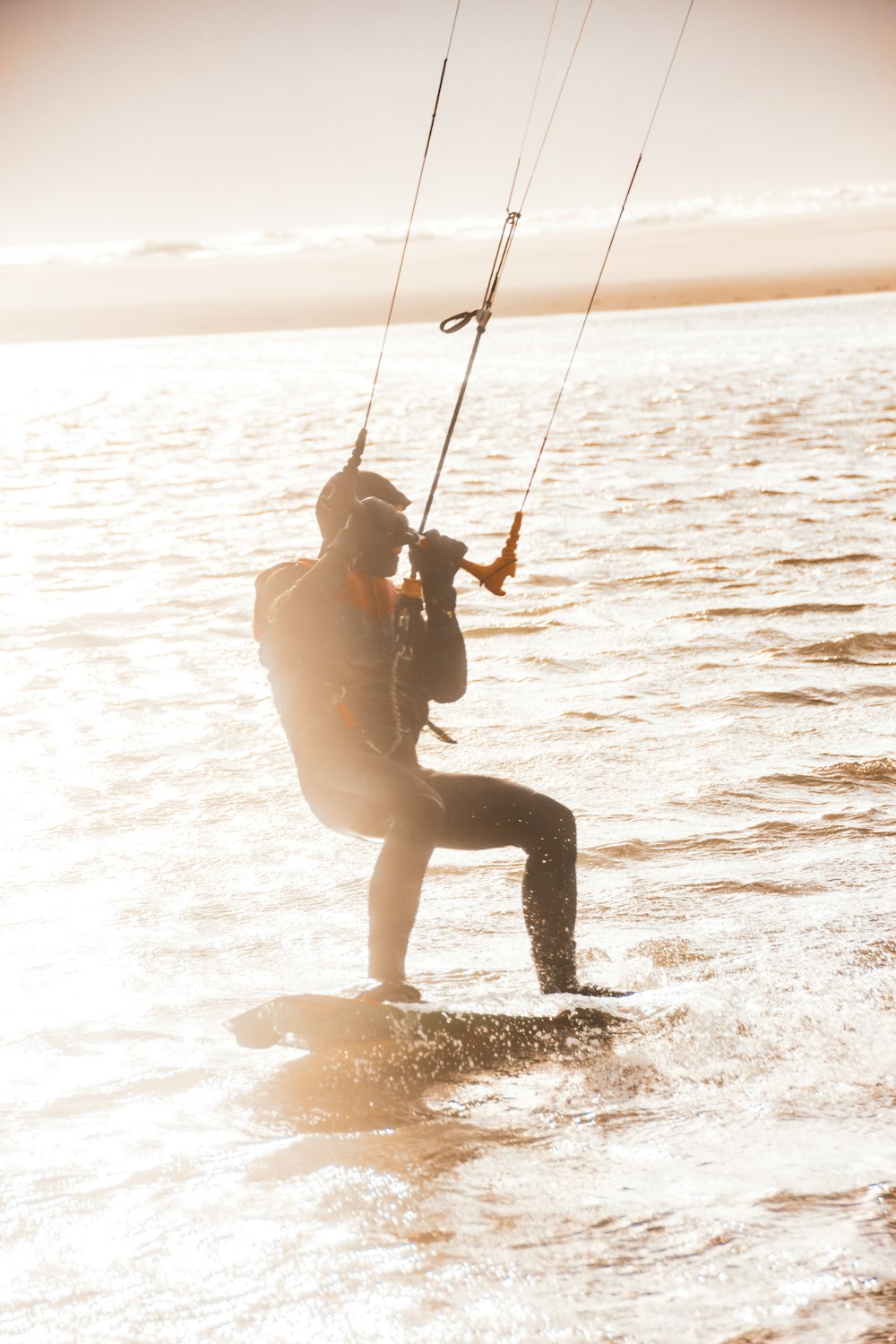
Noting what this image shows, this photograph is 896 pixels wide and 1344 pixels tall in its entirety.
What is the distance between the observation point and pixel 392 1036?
3.83 meters

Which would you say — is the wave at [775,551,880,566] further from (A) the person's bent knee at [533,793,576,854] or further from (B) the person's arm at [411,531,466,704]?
(A) the person's bent knee at [533,793,576,854]

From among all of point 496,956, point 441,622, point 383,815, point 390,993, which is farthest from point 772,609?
point 390,993

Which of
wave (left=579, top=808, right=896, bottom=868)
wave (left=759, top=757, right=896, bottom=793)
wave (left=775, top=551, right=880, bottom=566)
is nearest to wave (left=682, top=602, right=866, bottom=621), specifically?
wave (left=775, top=551, right=880, bottom=566)

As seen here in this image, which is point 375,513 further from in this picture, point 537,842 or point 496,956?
point 496,956

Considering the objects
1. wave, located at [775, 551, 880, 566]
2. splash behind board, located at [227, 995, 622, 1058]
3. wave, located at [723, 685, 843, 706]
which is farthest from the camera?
wave, located at [775, 551, 880, 566]

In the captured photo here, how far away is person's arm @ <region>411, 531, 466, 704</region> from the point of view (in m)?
4.48

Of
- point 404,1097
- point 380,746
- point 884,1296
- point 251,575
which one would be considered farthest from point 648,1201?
point 251,575

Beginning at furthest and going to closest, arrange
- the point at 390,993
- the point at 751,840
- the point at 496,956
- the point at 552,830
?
the point at 751,840 < the point at 496,956 < the point at 552,830 < the point at 390,993

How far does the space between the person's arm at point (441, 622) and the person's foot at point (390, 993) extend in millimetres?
1004

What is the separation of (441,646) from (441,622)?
0.08 metres

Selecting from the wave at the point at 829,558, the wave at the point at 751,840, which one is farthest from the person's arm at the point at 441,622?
the wave at the point at 829,558

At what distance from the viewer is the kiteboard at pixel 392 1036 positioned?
377cm

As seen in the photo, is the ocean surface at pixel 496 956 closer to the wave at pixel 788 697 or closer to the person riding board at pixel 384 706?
the wave at pixel 788 697

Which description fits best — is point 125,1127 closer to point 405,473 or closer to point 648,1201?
point 648,1201
